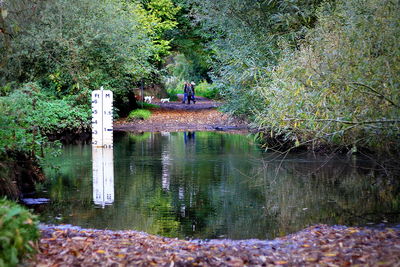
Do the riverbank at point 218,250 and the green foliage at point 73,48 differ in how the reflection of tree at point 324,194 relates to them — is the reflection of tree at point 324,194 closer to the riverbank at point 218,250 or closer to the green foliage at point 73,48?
the riverbank at point 218,250

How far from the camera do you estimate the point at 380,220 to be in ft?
30.2

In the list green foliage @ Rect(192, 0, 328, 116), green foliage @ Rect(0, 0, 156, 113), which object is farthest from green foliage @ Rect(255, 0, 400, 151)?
green foliage @ Rect(0, 0, 156, 113)

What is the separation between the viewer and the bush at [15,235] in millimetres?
5023

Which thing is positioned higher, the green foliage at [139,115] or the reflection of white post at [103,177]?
the green foliage at [139,115]

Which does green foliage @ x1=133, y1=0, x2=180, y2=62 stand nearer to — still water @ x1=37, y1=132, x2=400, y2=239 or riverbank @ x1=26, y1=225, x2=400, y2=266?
still water @ x1=37, y1=132, x2=400, y2=239

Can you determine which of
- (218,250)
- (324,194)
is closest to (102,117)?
(324,194)

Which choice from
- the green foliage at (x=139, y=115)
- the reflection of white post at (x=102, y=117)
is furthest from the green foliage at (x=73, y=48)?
the green foliage at (x=139, y=115)

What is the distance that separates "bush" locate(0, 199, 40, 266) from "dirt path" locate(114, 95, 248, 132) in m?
20.2

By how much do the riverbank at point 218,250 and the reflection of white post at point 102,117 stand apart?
12.9 metres

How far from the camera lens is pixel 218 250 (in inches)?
269

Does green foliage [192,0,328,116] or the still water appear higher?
green foliage [192,0,328,116]

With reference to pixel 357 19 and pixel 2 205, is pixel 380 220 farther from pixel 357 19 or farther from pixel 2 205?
pixel 2 205

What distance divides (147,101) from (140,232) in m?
35.2

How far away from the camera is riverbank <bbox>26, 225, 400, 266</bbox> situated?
583 centimetres
